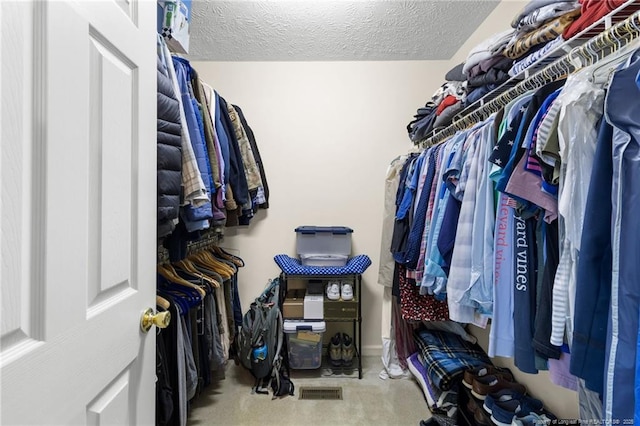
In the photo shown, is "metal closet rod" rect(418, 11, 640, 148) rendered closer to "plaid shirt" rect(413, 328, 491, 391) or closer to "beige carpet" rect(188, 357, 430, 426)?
"plaid shirt" rect(413, 328, 491, 391)

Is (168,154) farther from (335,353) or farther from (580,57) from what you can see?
(335,353)

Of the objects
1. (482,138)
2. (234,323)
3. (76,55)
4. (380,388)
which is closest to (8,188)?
(76,55)

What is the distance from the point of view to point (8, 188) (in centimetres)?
44

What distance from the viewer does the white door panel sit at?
448mm

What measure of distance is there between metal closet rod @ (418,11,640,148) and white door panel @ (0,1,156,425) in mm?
1239

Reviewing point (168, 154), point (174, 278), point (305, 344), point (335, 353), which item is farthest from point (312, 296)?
point (168, 154)

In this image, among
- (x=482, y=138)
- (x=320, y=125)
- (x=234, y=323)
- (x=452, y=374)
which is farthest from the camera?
(x=320, y=125)

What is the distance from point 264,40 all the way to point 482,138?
1.81 metres

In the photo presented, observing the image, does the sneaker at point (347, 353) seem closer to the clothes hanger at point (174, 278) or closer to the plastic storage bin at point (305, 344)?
the plastic storage bin at point (305, 344)

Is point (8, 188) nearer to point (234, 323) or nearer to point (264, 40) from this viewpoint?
point (234, 323)

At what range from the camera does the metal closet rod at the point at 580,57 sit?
33.0 inches

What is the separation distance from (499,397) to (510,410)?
102 millimetres

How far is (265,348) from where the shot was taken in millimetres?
2014

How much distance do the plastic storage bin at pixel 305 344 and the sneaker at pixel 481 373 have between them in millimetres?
889
